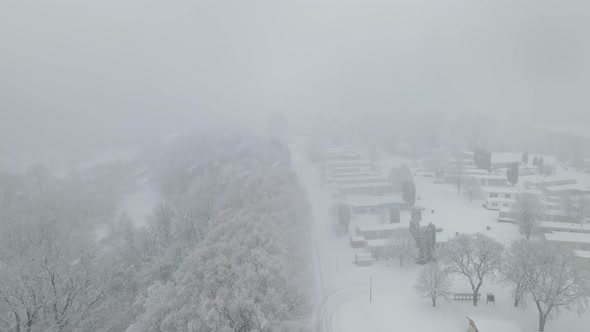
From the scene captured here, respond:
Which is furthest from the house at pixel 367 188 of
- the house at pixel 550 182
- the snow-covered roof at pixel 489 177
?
the house at pixel 550 182

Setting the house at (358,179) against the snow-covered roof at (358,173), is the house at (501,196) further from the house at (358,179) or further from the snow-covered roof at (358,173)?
the snow-covered roof at (358,173)

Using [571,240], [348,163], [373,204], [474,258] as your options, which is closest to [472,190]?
[373,204]

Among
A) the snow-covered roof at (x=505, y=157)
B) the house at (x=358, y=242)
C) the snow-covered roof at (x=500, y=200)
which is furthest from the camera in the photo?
the snow-covered roof at (x=505, y=157)

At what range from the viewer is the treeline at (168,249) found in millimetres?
11711

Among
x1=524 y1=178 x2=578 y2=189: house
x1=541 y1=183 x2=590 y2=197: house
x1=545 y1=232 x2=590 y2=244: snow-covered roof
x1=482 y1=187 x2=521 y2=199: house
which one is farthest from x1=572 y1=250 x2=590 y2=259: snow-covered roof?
x1=524 y1=178 x2=578 y2=189: house

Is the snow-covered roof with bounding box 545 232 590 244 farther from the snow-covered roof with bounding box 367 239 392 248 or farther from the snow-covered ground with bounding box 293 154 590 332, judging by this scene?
the snow-covered roof with bounding box 367 239 392 248

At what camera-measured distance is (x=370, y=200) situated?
28.5m

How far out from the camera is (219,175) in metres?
30.8

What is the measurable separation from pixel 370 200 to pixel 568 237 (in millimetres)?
12777

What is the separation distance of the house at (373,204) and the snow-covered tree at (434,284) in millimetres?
10257

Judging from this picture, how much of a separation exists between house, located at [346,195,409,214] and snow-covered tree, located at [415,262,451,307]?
1026 cm

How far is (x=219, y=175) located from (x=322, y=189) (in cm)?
904

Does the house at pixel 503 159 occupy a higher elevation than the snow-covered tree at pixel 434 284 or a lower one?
lower

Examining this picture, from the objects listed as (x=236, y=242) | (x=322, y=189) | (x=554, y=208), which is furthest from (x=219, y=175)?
(x=554, y=208)
